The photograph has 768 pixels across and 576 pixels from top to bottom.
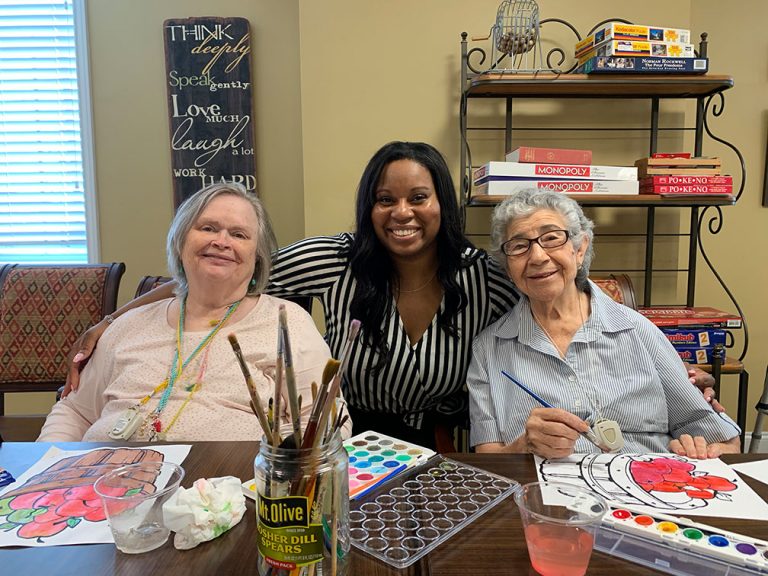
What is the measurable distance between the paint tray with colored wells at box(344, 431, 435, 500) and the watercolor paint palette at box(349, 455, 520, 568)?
14 millimetres

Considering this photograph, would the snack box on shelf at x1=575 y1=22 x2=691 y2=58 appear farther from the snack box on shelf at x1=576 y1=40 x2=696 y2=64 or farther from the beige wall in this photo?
the beige wall

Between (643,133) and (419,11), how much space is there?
119cm

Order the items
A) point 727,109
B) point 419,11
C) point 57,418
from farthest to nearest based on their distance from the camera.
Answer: point 727,109 < point 419,11 < point 57,418

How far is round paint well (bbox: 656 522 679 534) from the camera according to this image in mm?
781

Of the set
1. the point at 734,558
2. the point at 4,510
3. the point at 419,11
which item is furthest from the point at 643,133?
the point at 4,510

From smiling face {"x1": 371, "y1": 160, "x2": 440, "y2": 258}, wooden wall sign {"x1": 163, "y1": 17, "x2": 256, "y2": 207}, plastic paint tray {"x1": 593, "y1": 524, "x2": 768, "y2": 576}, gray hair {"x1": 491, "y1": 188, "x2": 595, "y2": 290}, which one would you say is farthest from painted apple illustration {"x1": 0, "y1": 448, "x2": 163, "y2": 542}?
wooden wall sign {"x1": 163, "y1": 17, "x2": 256, "y2": 207}

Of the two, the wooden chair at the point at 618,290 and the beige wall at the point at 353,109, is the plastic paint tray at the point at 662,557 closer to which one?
the wooden chair at the point at 618,290

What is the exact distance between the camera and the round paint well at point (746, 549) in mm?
726

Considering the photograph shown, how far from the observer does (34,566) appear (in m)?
0.73

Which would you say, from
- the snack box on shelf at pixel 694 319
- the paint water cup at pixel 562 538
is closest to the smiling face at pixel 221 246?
the paint water cup at pixel 562 538

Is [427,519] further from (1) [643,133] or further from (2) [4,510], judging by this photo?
(1) [643,133]

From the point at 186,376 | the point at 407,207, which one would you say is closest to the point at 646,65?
the point at 407,207

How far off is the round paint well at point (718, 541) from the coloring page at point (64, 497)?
81cm

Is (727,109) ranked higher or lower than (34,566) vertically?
higher
